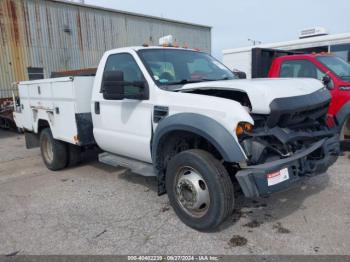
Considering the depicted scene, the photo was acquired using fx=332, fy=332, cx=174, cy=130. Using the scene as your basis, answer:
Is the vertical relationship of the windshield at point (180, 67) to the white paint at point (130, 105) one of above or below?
above

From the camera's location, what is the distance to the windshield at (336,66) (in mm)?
6172

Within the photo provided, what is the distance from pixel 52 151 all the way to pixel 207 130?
12.3 feet

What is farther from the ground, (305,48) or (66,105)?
(305,48)

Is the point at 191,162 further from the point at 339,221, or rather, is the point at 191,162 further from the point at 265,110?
the point at 339,221

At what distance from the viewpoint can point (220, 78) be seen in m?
4.53

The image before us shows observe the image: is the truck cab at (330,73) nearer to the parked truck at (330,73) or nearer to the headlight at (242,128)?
the parked truck at (330,73)

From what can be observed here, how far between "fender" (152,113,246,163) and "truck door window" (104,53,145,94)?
0.72 metres

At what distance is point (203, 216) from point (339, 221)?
1.50 meters

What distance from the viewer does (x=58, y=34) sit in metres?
14.3

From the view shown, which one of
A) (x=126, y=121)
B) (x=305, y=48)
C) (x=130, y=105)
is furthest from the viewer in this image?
(x=305, y=48)

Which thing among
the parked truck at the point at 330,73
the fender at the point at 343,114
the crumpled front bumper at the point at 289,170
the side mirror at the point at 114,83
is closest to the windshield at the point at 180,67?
the side mirror at the point at 114,83

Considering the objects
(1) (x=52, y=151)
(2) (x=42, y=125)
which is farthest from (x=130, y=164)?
(2) (x=42, y=125)

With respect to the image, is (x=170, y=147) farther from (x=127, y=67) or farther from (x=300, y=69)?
(x=300, y=69)

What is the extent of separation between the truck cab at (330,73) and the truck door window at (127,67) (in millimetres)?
3370
